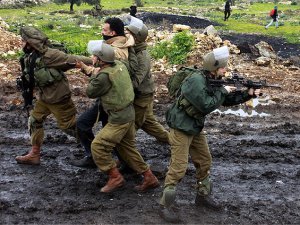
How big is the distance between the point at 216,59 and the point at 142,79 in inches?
63.4

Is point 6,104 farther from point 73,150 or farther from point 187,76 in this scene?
point 187,76

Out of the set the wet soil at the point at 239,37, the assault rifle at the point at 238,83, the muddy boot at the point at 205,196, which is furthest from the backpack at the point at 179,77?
the wet soil at the point at 239,37

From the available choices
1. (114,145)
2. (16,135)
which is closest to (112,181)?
(114,145)

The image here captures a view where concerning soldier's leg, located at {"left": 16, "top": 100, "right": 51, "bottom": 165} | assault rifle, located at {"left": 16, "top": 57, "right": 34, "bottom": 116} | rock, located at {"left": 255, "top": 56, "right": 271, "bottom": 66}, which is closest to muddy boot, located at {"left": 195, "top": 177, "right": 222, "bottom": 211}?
soldier's leg, located at {"left": 16, "top": 100, "right": 51, "bottom": 165}

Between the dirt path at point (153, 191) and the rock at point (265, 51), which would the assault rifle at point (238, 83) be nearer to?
the dirt path at point (153, 191)

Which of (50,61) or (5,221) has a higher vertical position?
(50,61)

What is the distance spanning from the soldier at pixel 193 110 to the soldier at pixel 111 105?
652 mm

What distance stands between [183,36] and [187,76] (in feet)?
35.6

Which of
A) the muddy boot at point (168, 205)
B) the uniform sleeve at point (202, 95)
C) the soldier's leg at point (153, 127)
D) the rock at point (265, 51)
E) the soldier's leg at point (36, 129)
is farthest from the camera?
the rock at point (265, 51)

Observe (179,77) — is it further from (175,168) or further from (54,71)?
(54,71)

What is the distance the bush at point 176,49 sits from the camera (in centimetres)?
1579

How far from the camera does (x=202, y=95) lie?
18.3ft

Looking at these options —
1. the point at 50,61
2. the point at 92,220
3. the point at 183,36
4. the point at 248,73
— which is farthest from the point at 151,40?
the point at 92,220

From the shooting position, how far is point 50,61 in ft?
22.8
